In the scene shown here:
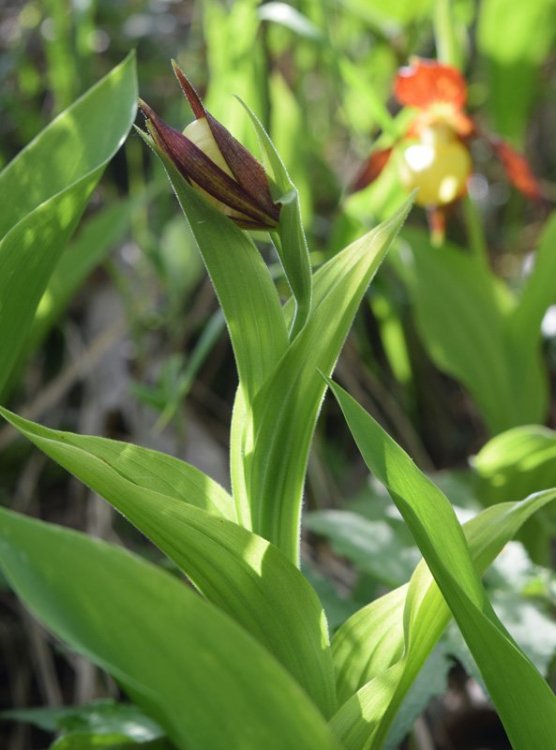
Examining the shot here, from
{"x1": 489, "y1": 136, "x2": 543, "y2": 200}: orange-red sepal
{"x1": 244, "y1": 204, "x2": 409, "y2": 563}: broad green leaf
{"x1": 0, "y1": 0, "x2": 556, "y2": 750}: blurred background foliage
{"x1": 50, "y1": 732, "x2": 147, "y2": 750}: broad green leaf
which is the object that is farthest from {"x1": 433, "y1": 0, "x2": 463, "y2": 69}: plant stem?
{"x1": 50, "y1": 732, "x2": 147, "y2": 750}: broad green leaf

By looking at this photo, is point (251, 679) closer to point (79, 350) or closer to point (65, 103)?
point (79, 350)

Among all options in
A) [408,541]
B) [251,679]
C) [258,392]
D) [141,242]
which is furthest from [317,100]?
[251,679]

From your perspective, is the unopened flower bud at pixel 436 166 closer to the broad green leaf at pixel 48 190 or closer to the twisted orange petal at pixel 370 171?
the twisted orange petal at pixel 370 171


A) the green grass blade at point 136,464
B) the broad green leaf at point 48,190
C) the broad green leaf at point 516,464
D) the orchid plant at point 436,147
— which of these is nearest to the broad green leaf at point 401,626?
the green grass blade at point 136,464

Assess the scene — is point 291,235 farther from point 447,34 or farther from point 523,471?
point 447,34

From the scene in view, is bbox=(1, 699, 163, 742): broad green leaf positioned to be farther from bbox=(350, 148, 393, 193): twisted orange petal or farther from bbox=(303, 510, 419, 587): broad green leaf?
bbox=(350, 148, 393, 193): twisted orange petal

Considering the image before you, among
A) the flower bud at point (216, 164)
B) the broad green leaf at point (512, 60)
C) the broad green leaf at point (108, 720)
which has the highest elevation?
the broad green leaf at point (512, 60)
